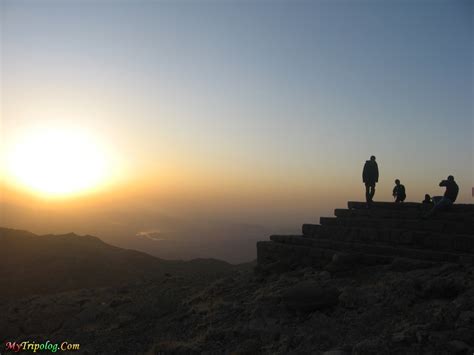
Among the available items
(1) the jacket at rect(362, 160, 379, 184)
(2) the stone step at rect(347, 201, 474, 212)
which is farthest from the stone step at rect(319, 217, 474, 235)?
(1) the jacket at rect(362, 160, 379, 184)

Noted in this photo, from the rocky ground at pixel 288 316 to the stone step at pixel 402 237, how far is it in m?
1.15

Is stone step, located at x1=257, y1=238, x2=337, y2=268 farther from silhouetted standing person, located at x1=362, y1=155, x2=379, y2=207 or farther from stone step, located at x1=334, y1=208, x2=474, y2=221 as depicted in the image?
silhouetted standing person, located at x1=362, y1=155, x2=379, y2=207

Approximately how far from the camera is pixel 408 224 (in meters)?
10.3

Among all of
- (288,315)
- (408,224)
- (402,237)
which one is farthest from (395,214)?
(288,315)

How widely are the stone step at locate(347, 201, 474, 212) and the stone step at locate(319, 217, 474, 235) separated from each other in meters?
1.23

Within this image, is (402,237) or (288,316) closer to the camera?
(288,316)

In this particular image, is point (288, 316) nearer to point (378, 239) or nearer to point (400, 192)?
point (378, 239)

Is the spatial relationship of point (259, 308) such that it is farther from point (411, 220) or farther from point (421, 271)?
point (411, 220)

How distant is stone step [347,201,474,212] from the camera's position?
10859 mm

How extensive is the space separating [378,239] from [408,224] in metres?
0.90

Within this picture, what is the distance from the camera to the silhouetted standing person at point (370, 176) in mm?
13305

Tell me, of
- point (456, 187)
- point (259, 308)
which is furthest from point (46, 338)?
point (456, 187)

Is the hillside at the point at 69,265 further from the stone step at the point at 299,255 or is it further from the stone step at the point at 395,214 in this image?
the stone step at the point at 395,214

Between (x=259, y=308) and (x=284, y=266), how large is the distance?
10.1ft
